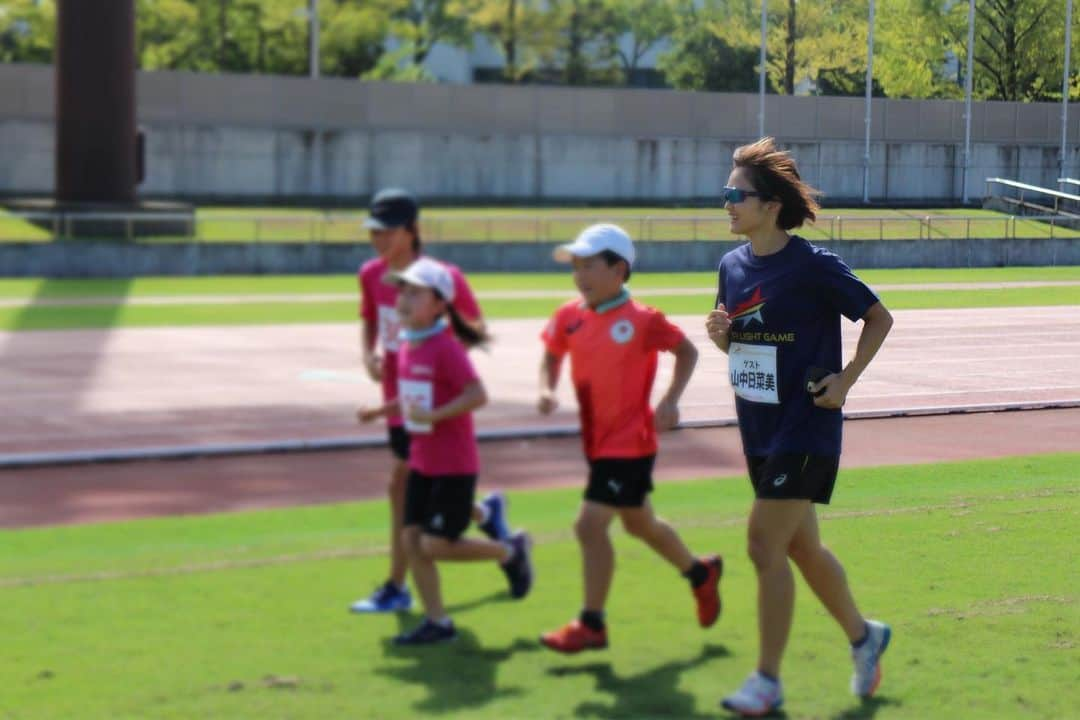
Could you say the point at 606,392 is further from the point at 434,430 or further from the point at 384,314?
the point at 384,314

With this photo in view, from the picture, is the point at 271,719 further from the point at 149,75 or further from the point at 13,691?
the point at 149,75

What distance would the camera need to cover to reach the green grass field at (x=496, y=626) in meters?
6.11

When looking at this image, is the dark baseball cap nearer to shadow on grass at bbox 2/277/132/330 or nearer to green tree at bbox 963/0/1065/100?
green tree at bbox 963/0/1065/100

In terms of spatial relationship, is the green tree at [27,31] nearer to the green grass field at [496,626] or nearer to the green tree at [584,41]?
the green tree at [584,41]

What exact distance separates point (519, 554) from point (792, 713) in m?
1.74

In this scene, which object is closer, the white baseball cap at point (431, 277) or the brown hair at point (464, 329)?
the white baseball cap at point (431, 277)

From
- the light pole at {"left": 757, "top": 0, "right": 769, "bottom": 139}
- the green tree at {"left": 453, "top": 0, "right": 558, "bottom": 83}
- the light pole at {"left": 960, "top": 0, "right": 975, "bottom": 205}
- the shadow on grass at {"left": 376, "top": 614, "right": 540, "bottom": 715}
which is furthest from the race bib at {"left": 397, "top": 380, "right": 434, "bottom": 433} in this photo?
the green tree at {"left": 453, "top": 0, "right": 558, "bottom": 83}

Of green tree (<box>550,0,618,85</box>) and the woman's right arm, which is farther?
green tree (<box>550,0,618,85</box>)

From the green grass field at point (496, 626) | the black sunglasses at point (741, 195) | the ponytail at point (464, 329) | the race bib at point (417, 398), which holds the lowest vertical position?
the green grass field at point (496, 626)

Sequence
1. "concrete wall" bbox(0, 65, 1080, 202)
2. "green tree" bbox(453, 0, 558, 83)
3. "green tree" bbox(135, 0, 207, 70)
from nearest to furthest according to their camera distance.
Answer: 1. "concrete wall" bbox(0, 65, 1080, 202)
2. "green tree" bbox(453, 0, 558, 83)
3. "green tree" bbox(135, 0, 207, 70)

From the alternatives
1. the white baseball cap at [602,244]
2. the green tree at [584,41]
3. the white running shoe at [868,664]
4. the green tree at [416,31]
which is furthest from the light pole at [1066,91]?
the green tree at [416,31]

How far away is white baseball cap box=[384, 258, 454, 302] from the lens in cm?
662

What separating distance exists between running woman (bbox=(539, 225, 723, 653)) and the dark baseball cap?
0.84 meters

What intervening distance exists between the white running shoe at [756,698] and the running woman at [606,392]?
0.83m
